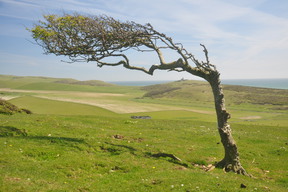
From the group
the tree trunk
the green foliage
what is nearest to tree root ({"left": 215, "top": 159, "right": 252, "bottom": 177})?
the tree trunk

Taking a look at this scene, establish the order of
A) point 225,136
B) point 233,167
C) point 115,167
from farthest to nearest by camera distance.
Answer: point 225,136 → point 233,167 → point 115,167

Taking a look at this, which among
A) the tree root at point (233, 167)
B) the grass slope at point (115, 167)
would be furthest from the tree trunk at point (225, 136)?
the grass slope at point (115, 167)

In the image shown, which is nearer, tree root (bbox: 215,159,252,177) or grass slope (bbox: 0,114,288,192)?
grass slope (bbox: 0,114,288,192)

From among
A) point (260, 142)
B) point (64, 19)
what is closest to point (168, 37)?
point (64, 19)

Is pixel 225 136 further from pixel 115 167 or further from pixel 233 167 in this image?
pixel 115 167

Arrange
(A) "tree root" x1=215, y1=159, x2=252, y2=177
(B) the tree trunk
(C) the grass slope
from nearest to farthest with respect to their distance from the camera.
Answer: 1. (C) the grass slope
2. (A) "tree root" x1=215, y1=159, x2=252, y2=177
3. (B) the tree trunk

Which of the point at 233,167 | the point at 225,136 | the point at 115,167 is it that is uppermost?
the point at 225,136

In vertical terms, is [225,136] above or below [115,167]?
above

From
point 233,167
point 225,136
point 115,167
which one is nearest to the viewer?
point 115,167

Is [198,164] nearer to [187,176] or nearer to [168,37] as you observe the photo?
[187,176]

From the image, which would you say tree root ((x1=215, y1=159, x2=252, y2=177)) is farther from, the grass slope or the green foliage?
the green foliage

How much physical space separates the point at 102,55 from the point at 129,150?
25.4 feet

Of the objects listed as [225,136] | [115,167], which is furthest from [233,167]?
[115,167]

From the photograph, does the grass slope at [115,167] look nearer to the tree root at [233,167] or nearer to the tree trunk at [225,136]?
the tree root at [233,167]
